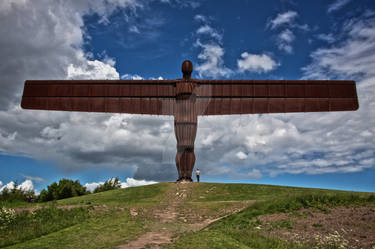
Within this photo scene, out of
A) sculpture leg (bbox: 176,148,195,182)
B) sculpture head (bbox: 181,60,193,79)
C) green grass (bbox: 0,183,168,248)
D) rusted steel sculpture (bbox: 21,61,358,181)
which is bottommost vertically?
green grass (bbox: 0,183,168,248)

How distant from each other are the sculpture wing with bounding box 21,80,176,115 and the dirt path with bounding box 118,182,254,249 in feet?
21.1

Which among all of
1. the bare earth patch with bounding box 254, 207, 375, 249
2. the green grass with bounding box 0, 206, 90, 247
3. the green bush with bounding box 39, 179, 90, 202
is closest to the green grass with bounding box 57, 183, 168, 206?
the green grass with bounding box 0, 206, 90, 247

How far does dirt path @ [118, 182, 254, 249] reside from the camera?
948 centimetres

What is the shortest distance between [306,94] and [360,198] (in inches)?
412

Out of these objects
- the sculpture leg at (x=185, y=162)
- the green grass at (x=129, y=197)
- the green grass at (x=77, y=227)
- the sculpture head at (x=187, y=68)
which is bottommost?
the green grass at (x=77, y=227)

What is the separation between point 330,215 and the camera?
11883 mm

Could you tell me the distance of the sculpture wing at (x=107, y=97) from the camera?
22.6 m

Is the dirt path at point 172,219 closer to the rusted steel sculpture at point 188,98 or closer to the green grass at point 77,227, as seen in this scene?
the green grass at point 77,227

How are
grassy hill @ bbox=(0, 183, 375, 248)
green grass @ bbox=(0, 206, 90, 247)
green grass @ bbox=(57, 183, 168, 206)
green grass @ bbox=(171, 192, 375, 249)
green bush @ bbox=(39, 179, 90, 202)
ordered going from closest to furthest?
green grass @ bbox=(171, 192, 375, 249) → grassy hill @ bbox=(0, 183, 375, 248) → green grass @ bbox=(0, 206, 90, 247) → green grass @ bbox=(57, 183, 168, 206) → green bush @ bbox=(39, 179, 90, 202)

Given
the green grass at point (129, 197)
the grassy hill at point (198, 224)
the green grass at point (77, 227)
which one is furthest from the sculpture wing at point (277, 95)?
the green grass at point (77, 227)

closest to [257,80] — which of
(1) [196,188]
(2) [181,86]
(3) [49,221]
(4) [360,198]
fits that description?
(2) [181,86]

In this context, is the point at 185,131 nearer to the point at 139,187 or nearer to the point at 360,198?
the point at 139,187

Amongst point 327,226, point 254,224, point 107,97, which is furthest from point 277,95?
point 107,97

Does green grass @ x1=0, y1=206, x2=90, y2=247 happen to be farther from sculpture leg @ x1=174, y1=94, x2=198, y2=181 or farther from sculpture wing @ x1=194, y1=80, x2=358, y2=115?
sculpture wing @ x1=194, y1=80, x2=358, y2=115
